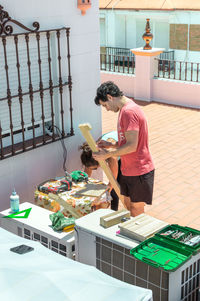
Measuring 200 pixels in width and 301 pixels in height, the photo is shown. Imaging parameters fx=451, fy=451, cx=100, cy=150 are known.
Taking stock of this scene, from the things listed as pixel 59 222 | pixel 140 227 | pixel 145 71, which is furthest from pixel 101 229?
pixel 145 71

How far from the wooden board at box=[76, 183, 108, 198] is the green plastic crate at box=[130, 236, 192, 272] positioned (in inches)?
69.2

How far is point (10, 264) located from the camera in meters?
2.45

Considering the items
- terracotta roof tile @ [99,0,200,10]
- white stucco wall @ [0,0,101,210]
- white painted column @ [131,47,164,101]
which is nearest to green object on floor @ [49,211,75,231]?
white stucco wall @ [0,0,101,210]

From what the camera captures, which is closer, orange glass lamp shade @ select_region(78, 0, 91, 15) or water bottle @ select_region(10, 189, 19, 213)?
water bottle @ select_region(10, 189, 19, 213)

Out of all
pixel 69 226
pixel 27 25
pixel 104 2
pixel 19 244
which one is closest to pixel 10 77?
pixel 27 25

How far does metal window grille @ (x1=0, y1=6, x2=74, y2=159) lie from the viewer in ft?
16.2

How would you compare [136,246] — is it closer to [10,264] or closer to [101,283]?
[101,283]

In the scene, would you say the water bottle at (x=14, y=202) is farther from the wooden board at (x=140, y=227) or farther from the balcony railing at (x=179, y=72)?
the balcony railing at (x=179, y=72)

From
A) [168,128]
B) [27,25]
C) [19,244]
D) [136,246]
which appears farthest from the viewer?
[168,128]

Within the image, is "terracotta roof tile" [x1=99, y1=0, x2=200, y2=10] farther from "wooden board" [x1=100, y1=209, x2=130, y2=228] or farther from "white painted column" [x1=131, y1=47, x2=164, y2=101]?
"wooden board" [x1=100, y1=209, x2=130, y2=228]

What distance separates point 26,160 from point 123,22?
17041mm

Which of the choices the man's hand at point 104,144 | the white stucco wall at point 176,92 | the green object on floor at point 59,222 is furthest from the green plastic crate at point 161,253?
the white stucco wall at point 176,92

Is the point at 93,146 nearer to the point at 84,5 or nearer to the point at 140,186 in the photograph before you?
the point at 140,186

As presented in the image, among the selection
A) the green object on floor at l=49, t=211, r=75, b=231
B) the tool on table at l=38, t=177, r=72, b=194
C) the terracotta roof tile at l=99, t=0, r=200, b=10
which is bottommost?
the tool on table at l=38, t=177, r=72, b=194
